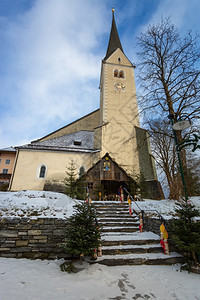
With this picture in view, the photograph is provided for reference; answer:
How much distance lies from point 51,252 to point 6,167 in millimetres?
30874

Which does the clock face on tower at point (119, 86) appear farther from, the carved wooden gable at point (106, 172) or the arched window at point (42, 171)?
the arched window at point (42, 171)

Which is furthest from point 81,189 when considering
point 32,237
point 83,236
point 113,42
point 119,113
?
point 113,42

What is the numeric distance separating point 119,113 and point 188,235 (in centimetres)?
1653

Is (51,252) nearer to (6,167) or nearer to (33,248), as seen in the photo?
(33,248)

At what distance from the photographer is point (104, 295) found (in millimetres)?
2891

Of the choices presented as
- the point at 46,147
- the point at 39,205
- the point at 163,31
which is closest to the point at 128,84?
the point at 163,31

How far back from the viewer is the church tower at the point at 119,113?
17016 millimetres

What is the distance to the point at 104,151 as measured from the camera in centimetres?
1648

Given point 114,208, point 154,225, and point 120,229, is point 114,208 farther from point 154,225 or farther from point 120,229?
point 154,225

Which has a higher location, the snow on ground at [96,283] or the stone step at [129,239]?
the stone step at [129,239]

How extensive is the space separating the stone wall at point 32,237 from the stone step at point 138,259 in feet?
4.32

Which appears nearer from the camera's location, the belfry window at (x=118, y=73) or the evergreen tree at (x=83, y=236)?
the evergreen tree at (x=83, y=236)

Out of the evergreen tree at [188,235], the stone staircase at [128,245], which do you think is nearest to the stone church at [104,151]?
the stone staircase at [128,245]

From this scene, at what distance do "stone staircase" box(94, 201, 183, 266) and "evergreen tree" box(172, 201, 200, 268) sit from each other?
1.33 feet
